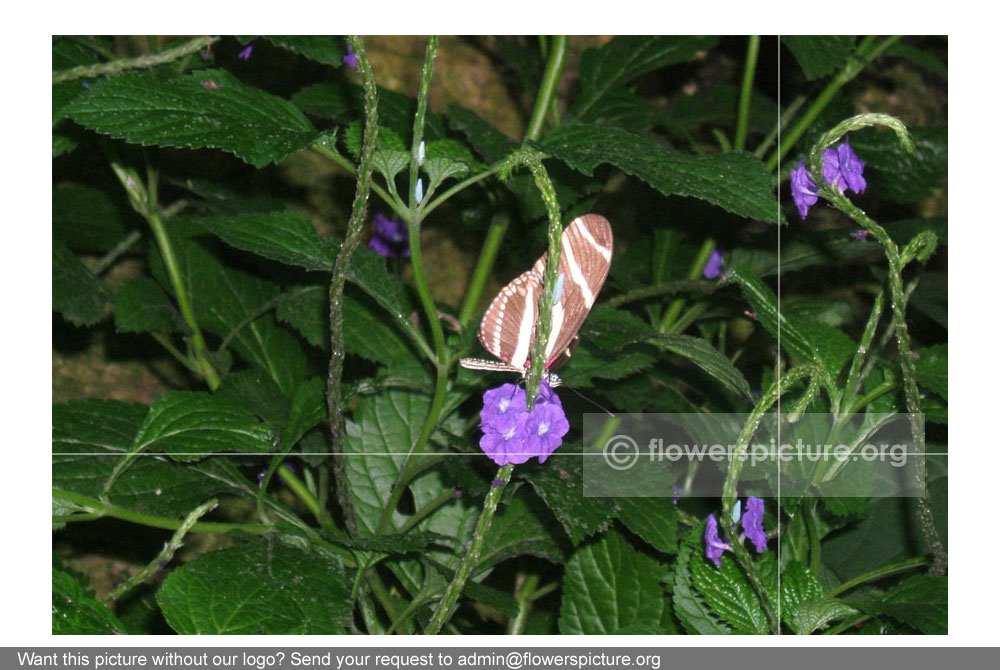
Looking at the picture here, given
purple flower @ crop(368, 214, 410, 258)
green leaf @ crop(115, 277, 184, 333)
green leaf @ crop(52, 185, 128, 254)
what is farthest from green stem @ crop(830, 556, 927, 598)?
green leaf @ crop(52, 185, 128, 254)

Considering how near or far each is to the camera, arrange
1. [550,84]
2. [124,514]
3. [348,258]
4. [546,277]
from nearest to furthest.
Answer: [546,277] < [348,258] < [124,514] < [550,84]

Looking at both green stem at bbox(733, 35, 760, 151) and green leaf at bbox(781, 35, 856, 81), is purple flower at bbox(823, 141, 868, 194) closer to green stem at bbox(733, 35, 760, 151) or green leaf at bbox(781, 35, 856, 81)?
green leaf at bbox(781, 35, 856, 81)

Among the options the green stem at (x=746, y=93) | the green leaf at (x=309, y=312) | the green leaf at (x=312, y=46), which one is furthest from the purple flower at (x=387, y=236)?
the green stem at (x=746, y=93)

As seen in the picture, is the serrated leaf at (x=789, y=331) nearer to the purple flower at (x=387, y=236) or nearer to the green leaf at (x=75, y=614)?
the purple flower at (x=387, y=236)

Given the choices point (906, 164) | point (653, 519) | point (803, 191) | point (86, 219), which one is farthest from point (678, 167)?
point (86, 219)

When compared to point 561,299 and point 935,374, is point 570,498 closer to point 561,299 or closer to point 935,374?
point 561,299

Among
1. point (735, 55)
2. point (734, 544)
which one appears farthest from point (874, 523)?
point (735, 55)

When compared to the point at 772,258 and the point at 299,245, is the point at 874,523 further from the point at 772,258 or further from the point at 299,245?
the point at 299,245
